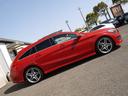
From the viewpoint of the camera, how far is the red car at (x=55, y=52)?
9000mm

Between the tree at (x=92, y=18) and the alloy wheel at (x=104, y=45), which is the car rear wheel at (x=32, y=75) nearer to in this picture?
the alloy wheel at (x=104, y=45)

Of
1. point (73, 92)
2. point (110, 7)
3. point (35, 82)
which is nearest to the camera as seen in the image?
point (73, 92)

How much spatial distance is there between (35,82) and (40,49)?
4.32 feet

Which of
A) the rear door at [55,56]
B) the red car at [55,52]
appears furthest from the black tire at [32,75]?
the rear door at [55,56]

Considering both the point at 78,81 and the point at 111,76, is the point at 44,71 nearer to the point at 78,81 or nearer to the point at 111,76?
the point at 78,81

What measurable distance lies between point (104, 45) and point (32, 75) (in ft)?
10.1

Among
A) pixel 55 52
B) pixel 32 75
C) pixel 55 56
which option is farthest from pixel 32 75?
pixel 55 52

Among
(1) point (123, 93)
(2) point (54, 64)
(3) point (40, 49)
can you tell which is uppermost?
(3) point (40, 49)

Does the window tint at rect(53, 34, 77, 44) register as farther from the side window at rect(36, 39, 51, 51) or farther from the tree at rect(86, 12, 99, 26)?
the tree at rect(86, 12, 99, 26)

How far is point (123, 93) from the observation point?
4586 millimetres

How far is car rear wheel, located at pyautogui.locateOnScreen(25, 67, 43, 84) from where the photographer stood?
898 centimetres

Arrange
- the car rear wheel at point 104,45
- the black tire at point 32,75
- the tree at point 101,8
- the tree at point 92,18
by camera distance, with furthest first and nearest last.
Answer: the tree at point 92,18
the tree at point 101,8
the car rear wheel at point 104,45
the black tire at point 32,75

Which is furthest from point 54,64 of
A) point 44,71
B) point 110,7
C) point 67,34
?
point 110,7

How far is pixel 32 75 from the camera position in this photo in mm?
8992
